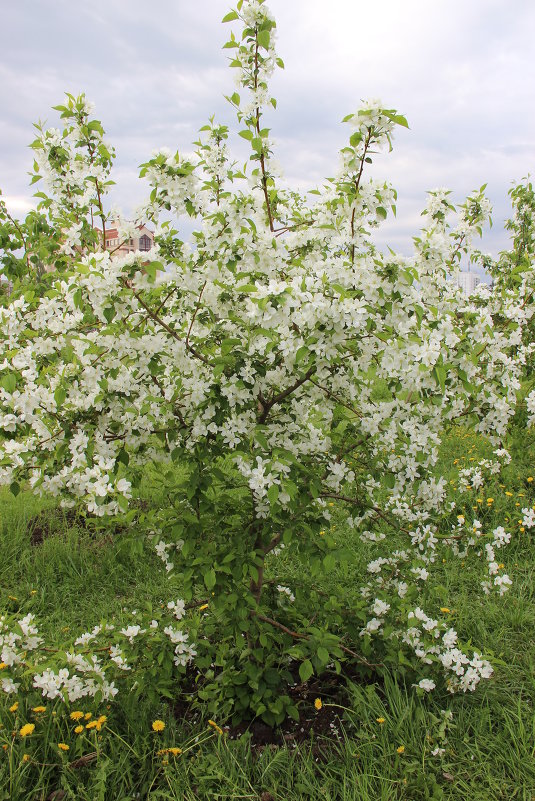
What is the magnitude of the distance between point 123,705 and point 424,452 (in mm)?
1764

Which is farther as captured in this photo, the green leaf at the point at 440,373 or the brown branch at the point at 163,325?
the brown branch at the point at 163,325

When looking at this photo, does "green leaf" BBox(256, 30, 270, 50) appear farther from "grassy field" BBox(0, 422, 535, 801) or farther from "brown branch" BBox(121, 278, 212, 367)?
"grassy field" BBox(0, 422, 535, 801)

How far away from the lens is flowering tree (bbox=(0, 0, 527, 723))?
215 cm

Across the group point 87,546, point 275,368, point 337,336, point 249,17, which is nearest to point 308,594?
point 275,368

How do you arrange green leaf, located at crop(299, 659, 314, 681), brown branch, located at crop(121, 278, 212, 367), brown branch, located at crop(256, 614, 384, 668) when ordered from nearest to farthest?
brown branch, located at crop(121, 278, 212, 367) < green leaf, located at crop(299, 659, 314, 681) < brown branch, located at crop(256, 614, 384, 668)

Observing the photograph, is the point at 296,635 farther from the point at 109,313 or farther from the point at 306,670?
the point at 109,313

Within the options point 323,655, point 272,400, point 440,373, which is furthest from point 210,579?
point 440,373

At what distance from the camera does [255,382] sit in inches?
88.6

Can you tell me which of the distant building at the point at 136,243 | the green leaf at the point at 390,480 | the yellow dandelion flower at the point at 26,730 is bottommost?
the yellow dandelion flower at the point at 26,730

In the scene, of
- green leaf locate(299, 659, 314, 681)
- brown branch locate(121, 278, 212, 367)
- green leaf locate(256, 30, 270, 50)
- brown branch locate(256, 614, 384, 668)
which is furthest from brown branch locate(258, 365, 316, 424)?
green leaf locate(256, 30, 270, 50)

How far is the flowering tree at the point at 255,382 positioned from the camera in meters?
2.15

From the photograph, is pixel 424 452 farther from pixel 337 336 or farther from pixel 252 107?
pixel 252 107

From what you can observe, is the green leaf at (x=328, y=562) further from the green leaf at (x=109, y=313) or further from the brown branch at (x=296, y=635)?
the green leaf at (x=109, y=313)

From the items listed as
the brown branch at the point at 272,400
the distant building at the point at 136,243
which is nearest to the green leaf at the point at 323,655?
the brown branch at the point at 272,400
